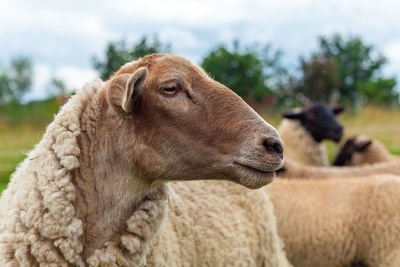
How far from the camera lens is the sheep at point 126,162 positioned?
7.75 ft

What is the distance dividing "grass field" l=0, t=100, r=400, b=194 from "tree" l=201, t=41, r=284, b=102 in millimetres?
7803

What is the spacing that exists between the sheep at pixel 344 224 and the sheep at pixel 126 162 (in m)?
2.46

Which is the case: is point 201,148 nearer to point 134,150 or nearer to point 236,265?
point 134,150

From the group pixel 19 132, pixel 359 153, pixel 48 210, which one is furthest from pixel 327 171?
pixel 19 132

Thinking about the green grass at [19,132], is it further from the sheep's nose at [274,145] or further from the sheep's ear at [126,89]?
the sheep's nose at [274,145]

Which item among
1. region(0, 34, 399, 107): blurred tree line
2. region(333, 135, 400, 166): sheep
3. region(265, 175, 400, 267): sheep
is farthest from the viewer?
region(0, 34, 399, 107): blurred tree line

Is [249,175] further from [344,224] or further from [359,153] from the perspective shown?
[359,153]

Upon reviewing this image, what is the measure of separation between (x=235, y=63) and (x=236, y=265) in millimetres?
28127

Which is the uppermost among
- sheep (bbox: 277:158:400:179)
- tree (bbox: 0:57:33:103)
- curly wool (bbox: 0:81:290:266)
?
curly wool (bbox: 0:81:290:266)

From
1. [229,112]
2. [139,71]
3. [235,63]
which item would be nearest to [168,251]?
[229,112]

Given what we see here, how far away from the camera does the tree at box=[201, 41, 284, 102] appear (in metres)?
27.5

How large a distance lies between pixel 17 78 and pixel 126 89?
161ft

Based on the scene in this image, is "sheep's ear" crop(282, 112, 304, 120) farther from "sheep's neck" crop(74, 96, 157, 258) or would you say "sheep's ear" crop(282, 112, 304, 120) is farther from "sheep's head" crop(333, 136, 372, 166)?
"sheep's neck" crop(74, 96, 157, 258)

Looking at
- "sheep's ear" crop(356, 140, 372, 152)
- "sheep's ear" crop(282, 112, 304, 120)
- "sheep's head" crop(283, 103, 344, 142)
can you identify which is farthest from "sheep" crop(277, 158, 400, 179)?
"sheep's ear" crop(282, 112, 304, 120)
